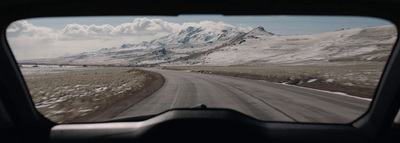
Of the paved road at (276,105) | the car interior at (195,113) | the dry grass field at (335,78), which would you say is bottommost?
the dry grass field at (335,78)

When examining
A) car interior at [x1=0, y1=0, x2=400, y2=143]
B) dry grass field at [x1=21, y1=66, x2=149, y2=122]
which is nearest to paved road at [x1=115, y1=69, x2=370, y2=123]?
dry grass field at [x1=21, y1=66, x2=149, y2=122]

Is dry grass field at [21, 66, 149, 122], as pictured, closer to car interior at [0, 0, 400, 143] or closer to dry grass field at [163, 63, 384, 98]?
car interior at [0, 0, 400, 143]

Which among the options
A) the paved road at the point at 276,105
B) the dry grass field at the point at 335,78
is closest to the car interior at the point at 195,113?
the dry grass field at the point at 335,78

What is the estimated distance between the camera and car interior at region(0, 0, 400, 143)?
9.01ft

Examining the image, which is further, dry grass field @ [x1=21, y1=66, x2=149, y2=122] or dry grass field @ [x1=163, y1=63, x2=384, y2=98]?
dry grass field @ [x1=163, y1=63, x2=384, y2=98]

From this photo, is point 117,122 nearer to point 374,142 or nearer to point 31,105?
point 31,105

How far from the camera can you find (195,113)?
2.88m

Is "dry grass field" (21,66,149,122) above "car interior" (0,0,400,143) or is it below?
below

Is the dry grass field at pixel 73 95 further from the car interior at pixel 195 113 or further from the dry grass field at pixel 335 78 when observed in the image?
the dry grass field at pixel 335 78

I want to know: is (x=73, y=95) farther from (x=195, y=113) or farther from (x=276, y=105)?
(x=195, y=113)

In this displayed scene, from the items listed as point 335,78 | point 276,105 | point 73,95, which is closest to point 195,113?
point 276,105

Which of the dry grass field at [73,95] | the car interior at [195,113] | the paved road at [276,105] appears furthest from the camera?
the dry grass field at [73,95]

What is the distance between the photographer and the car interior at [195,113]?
2746 millimetres

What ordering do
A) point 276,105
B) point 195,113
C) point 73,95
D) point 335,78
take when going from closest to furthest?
point 195,113
point 276,105
point 73,95
point 335,78
